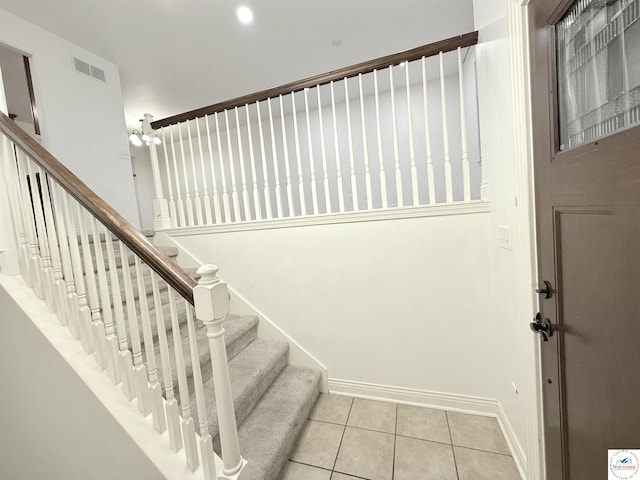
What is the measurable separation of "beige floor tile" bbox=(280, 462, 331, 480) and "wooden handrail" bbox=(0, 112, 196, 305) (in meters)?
1.18

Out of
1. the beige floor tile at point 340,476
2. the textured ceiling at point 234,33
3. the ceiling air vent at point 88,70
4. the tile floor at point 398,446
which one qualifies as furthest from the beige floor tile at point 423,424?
the ceiling air vent at point 88,70

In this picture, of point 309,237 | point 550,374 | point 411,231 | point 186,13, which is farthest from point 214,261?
point 550,374

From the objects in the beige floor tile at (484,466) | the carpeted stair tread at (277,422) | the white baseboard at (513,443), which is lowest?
the beige floor tile at (484,466)

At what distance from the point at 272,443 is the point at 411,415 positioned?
975 millimetres

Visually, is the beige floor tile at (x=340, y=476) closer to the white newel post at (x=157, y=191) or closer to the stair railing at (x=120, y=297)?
the stair railing at (x=120, y=297)

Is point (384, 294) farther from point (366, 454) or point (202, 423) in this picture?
point (202, 423)

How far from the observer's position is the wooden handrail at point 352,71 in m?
1.60

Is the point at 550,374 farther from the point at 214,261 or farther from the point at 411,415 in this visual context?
the point at 214,261

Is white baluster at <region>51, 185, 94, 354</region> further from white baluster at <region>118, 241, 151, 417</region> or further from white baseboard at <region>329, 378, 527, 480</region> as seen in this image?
white baseboard at <region>329, 378, 527, 480</region>

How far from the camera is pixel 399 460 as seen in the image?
4.73ft

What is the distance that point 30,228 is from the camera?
4.20 ft

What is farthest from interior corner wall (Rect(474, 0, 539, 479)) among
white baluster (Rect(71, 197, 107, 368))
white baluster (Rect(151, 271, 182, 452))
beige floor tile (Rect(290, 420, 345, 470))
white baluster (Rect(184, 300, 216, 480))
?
white baluster (Rect(71, 197, 107, 368))

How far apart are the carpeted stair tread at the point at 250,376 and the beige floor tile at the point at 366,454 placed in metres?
0.61

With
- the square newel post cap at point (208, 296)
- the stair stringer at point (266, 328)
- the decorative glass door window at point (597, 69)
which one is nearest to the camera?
the decorative glass door window at point (597, 69)
